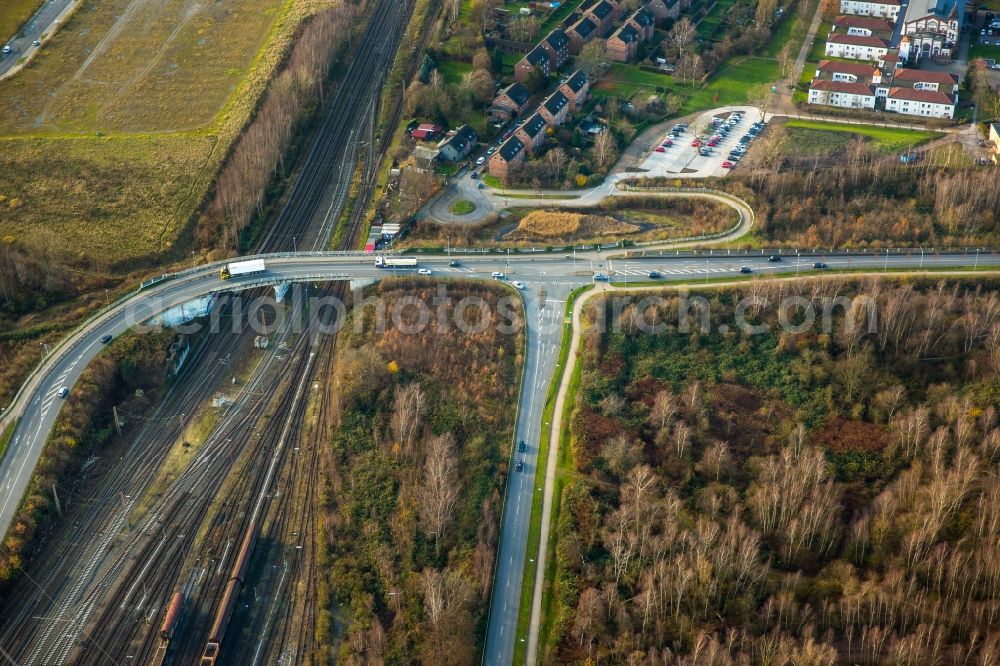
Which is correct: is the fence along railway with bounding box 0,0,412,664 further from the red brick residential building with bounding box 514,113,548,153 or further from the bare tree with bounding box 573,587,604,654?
the red brick residential building with bounding box 514,113,548,153

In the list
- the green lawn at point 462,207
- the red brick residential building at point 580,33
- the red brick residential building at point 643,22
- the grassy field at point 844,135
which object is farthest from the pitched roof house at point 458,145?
the grassy field at point 844,135

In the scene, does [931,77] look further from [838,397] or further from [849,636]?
[849,636]

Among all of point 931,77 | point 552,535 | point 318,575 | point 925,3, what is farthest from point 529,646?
point 925,3

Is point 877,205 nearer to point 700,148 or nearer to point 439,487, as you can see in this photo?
point 700,148

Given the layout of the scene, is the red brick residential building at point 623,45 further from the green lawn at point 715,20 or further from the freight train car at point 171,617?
the freight train car at point 171,617

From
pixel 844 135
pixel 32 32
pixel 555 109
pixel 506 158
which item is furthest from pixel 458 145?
pixel 32 32
